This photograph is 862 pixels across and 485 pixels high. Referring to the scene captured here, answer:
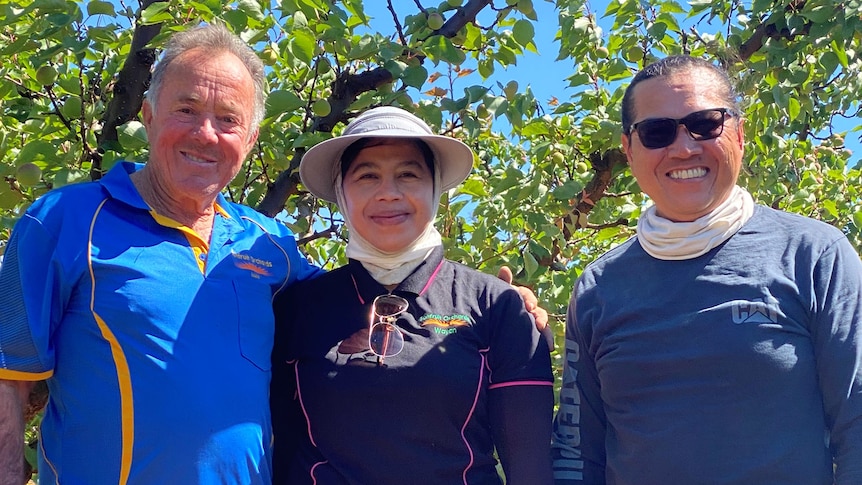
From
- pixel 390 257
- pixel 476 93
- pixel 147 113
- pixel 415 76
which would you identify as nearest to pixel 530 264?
pixel 476 93

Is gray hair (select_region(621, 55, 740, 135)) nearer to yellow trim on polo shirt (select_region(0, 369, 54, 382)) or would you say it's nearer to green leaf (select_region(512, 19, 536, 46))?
green leaf (select_region(512, 19, 536, 46))

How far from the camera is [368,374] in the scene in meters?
2.28

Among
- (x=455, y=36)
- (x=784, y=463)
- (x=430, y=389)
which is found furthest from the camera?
(x=455, y=36)

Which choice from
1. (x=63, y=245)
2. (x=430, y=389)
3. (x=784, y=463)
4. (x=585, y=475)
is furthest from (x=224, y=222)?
(x=784, y=463)

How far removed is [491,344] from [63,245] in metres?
1.10

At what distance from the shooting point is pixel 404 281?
2471 millimetres

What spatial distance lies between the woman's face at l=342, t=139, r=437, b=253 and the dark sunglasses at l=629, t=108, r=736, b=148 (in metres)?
0.62

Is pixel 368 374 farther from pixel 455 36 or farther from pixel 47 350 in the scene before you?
pixel 455 36

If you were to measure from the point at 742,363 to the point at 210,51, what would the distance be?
1.58 meters

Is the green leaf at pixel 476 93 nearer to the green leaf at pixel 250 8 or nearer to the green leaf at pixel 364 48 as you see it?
the green leaf at pixel 364 48

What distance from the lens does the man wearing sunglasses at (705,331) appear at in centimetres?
207

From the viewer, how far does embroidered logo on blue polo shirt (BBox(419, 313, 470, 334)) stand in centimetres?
237

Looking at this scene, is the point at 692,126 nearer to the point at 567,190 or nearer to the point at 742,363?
the point at 742,363

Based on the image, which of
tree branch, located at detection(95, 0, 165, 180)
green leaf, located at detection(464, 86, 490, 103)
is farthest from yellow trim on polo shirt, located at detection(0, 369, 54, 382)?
green leaf, located at detection(464, 86, 490, 103)
